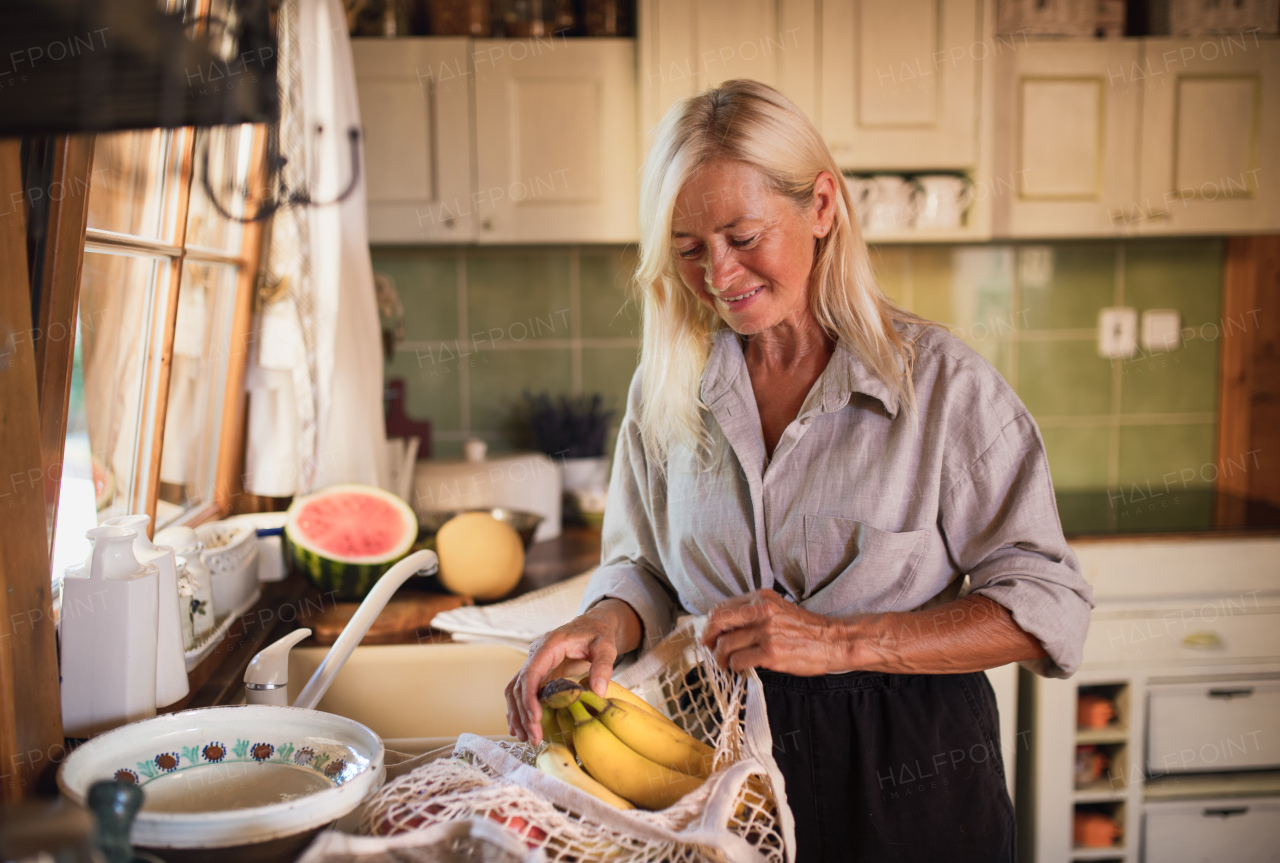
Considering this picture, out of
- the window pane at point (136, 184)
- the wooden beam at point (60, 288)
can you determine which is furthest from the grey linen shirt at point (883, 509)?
the window pane at point (136, 184)

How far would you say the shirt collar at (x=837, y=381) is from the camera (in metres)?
1.20

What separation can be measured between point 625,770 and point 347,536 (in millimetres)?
1086

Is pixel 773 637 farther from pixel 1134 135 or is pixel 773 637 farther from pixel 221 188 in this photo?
pixel 1134 135

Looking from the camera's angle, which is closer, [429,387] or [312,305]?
[312,305]

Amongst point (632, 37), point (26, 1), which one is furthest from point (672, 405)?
point (632, 37)

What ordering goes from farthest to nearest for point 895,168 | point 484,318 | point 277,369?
point 484,318
point 895,168
point 277,369

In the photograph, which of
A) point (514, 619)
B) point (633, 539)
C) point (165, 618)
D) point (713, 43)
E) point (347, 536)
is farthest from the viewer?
point (713, 43)

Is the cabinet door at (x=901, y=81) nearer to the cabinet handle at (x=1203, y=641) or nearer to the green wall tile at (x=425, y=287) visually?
the green wall tile at (x=425, y=287)

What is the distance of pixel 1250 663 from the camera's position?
237cm

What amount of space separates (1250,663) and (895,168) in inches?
60.4

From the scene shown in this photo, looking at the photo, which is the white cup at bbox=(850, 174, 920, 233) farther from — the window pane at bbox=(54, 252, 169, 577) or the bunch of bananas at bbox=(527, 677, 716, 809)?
the bunch of bananas at bbox=(527, 677, 716, 809)

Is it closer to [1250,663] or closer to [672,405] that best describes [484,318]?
[672,405]

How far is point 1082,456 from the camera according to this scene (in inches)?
123

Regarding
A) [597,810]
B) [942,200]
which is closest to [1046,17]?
[942,200]
